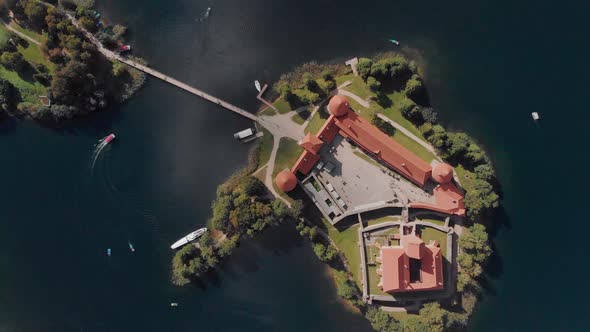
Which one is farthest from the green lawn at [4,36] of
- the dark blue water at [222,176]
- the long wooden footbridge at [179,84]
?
the dark blue water at [222,176]

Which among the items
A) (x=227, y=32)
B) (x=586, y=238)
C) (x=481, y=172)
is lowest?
(x=586, y=238)

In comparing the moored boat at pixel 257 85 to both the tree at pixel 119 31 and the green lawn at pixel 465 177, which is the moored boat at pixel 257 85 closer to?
the tree at pixel 119 31

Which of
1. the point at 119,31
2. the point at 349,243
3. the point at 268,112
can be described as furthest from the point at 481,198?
the point at 119,31

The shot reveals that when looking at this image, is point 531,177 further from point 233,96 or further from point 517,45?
point 233,96

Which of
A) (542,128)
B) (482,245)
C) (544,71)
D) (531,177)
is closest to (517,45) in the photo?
(544,71)

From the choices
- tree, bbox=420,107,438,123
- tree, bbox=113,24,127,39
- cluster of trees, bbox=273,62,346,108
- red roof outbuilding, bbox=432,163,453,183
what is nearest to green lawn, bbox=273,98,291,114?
cluster of trees, bbox=273,62,346,108

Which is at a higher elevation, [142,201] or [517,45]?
[142,201]

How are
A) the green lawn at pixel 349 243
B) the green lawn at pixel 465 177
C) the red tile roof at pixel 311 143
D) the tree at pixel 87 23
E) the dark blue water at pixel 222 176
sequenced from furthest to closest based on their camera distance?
1. the green lawn at pixel 349 243
2. the dark blue water at pixel 222 176
3. the green lawn at pixel 465 177
4. the tree at pixel 87 23
5. the red tile roof at pixel 311 143

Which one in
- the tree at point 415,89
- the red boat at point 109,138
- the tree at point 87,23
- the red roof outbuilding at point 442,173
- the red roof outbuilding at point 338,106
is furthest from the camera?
the red boat at point 109,138
